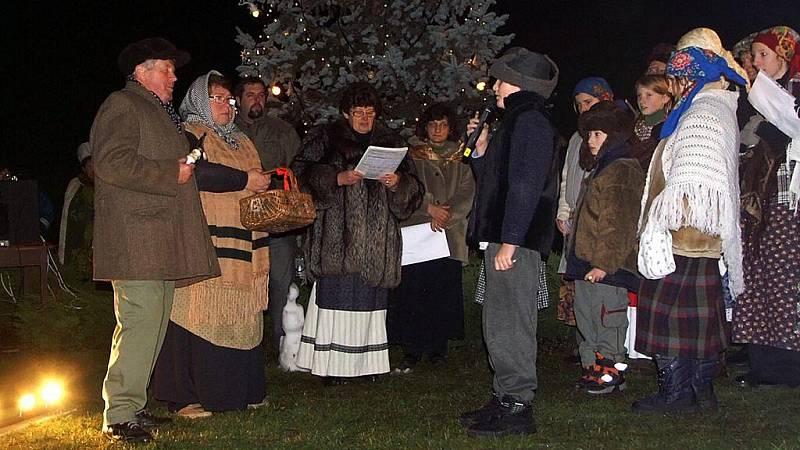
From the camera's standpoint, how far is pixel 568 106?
51.0 feet

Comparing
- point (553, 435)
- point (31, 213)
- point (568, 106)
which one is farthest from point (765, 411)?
point (568, 106)

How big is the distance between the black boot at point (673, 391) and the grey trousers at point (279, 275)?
275 centimetres

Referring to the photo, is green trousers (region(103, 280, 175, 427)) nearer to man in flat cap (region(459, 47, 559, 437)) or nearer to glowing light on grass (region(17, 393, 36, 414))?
glowing light on grass (region(17, 393, 36, 414))

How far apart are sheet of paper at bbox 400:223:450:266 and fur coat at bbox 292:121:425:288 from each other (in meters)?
0.60

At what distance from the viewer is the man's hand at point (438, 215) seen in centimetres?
650

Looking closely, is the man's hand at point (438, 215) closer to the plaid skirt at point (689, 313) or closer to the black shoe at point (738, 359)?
the plaid skirt at point (689, 313)

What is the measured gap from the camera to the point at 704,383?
16.5ft

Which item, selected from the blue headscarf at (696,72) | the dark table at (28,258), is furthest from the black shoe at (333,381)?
the dark table at (28,258)

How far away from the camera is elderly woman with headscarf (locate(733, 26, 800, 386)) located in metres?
5.34

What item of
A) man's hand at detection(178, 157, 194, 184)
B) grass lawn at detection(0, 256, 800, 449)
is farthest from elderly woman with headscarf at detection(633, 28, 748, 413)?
man's hand at detection(178, 157, 194, 184)

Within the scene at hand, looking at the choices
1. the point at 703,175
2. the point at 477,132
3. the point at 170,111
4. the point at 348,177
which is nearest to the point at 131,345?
the point at 170,111

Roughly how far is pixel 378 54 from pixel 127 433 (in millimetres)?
5033

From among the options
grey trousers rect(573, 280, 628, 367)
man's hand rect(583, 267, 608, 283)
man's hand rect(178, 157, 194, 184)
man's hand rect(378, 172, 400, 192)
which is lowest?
grey trousers rect(573, 280, 628, 367)

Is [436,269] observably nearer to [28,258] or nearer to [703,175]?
[703,175]
